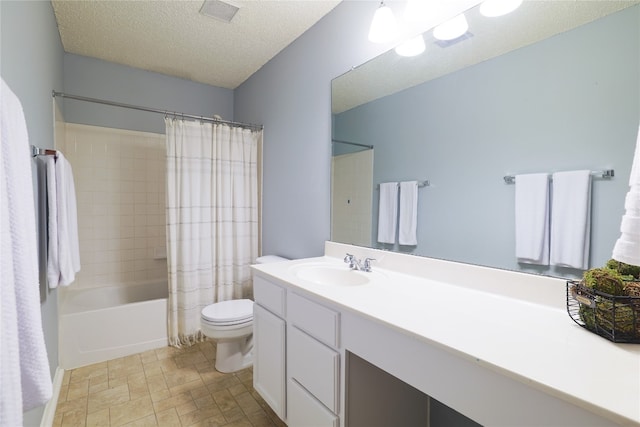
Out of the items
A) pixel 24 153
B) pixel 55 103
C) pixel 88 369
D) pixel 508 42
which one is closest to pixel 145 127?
pixel 55 103

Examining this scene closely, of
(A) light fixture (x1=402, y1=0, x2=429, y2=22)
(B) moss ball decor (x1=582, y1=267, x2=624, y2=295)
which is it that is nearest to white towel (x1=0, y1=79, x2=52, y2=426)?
(B) moss ball decor (x1=582, y1=267, x2=624, y2=295)

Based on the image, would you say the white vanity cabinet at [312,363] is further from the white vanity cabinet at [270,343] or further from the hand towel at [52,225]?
the hand towel at [52,225]

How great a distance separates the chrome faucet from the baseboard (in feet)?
5.11

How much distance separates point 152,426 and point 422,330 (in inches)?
64.0

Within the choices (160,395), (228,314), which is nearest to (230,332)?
(228,314)

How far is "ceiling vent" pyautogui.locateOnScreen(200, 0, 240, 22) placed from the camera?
1904 mm

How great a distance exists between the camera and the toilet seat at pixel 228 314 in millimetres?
1995

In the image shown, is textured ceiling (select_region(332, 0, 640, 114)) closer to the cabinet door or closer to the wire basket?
the wire basket

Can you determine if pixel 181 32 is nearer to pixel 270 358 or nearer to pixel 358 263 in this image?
pixel 358 263

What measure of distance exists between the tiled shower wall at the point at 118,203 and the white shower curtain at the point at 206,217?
2.60 feet

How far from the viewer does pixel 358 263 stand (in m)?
1.62

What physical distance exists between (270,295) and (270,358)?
13.4 inches

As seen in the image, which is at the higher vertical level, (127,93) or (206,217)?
(127,93)

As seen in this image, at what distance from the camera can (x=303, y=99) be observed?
88.6 inches
